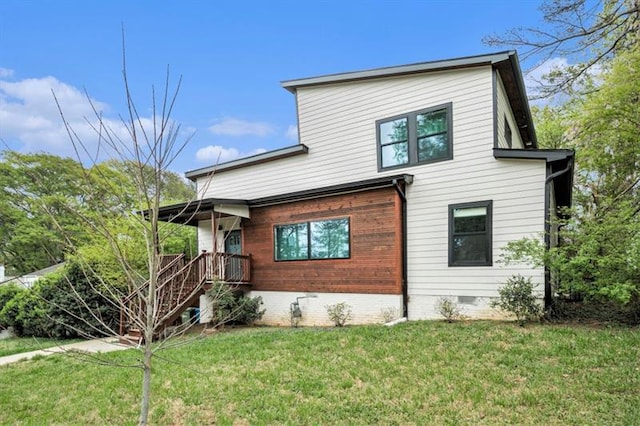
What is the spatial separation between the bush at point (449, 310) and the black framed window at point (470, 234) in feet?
2.92

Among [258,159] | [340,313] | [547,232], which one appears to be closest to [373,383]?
A: [340,313]

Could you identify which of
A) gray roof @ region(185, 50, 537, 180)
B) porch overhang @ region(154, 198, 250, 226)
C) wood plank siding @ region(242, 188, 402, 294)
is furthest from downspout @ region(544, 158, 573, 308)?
porch overhang @ region(154, 198, 250, 226)

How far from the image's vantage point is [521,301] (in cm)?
740

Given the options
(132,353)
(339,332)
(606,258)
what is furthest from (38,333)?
(606,258)

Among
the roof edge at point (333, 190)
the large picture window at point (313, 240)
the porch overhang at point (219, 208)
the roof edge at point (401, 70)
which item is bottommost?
the large picture window at point (313, 240)

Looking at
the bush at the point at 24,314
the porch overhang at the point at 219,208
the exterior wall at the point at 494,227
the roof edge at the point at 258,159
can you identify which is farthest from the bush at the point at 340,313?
the bush at the point at 24,314

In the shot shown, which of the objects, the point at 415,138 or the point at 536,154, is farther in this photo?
the point at 415,138

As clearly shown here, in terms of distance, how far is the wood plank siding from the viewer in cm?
918

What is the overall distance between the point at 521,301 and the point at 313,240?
524 cm

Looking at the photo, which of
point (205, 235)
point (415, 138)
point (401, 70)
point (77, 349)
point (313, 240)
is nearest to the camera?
point (77, 349)

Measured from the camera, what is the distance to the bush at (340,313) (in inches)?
368

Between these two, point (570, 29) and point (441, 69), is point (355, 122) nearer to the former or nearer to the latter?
point (441, 69)

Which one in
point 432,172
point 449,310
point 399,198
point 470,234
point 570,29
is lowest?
point 449,310

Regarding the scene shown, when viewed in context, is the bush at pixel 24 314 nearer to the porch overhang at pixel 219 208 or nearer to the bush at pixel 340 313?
the porch overhang at pixel 219 208
